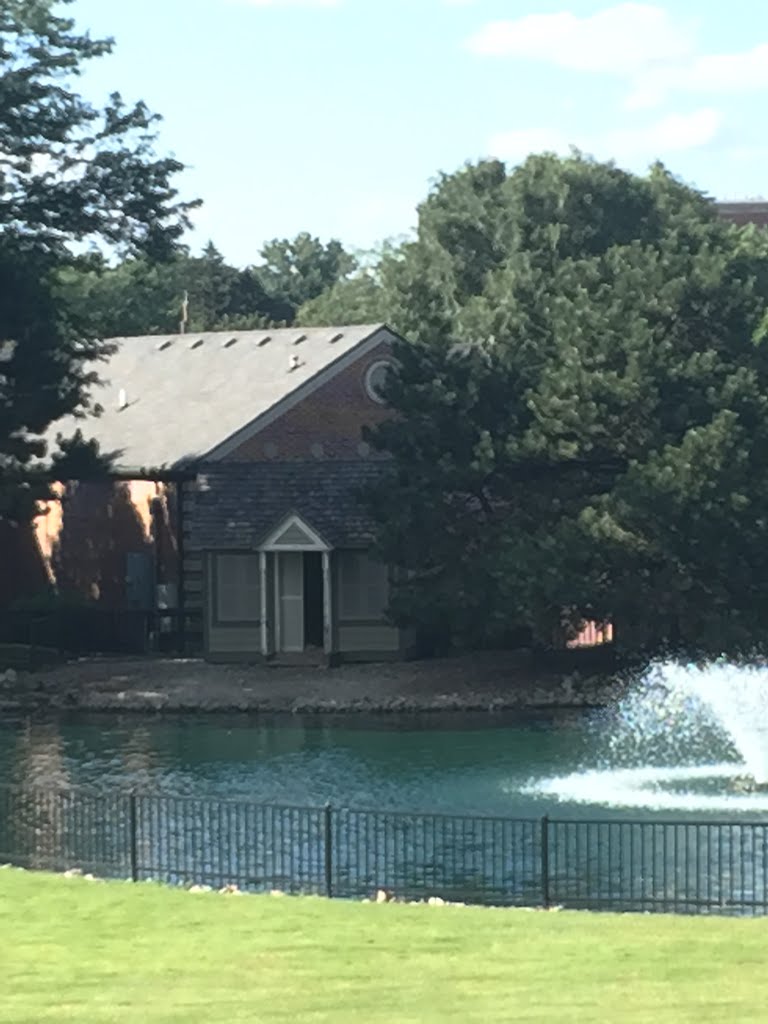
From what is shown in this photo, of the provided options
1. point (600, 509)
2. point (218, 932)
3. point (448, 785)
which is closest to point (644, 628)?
point (600, 509)

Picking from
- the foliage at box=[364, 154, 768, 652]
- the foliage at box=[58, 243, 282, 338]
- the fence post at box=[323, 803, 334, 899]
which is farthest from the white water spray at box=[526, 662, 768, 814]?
the foliage at box=[58, 243, 282, 338]

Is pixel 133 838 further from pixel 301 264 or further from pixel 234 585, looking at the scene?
pixel 301 264

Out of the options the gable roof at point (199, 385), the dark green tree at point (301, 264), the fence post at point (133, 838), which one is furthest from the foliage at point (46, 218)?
the dark green tree at point (301, 264)

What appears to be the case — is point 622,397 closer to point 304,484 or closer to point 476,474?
point 476,474

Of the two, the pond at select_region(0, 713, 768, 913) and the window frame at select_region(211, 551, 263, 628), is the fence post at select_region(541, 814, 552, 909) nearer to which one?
the pond at select_region(0, 713, 768, 913)

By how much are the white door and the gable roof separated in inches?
172

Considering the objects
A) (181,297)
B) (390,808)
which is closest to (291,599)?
(390,808)

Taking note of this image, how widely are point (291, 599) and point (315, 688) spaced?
4875 millimetres

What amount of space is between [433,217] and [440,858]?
3075 inches

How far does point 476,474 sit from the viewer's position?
49.2 meters

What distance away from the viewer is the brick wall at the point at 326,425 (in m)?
58.0

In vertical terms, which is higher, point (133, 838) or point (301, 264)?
point (301, 264)

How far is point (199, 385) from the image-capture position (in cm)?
6325

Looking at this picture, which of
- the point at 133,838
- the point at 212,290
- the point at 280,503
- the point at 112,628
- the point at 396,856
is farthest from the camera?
the point at 212,290
